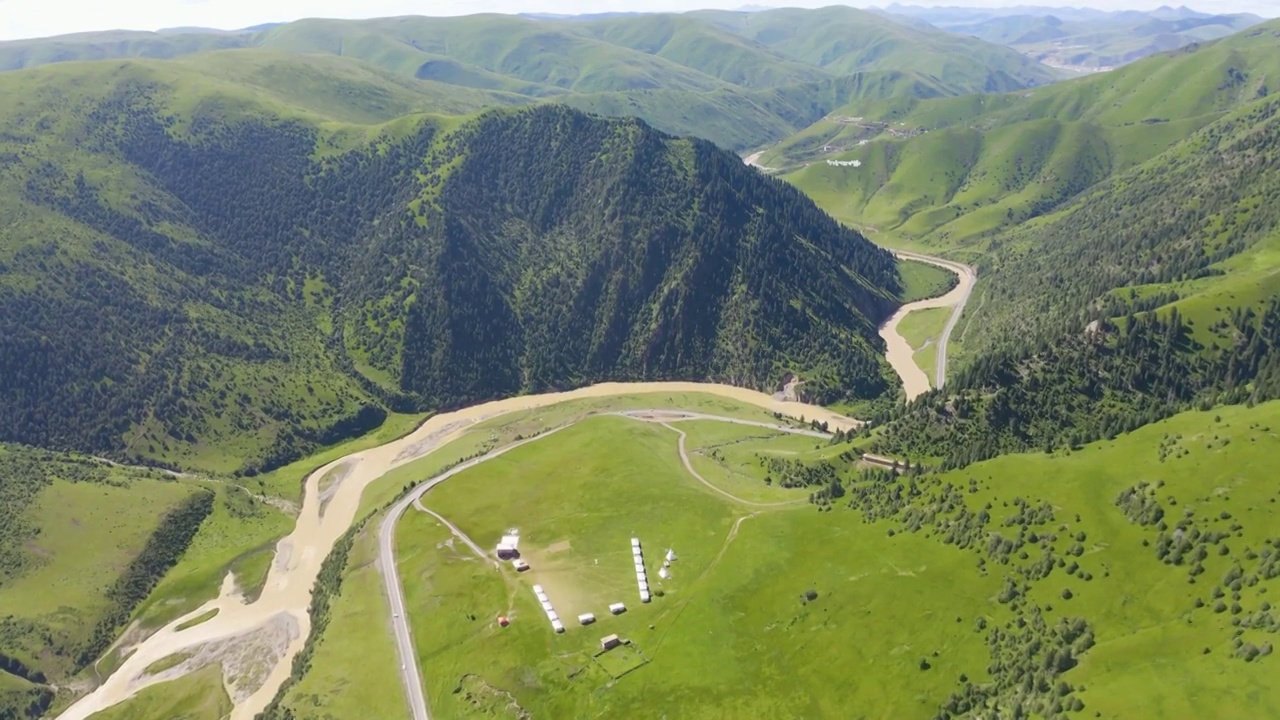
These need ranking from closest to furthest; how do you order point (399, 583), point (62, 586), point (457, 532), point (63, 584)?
point (399, 583), point (457, 532), point (62, 586), point (63, 584)

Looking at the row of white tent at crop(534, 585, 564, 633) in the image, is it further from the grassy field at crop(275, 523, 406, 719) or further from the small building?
the grassy field at crop(275, 523, 406, 719)

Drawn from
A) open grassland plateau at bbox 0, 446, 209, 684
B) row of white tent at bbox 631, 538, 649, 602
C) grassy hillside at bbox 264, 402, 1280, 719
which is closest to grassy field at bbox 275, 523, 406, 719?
grassy hillside at bbox 264, 402, 1280, 719

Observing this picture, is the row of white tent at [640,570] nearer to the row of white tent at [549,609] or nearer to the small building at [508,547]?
the row of white tent at [549,609]

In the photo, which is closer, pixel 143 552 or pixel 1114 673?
pixel 1114 673

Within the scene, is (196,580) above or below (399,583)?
below

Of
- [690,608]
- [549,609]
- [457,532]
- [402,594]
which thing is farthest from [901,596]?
[402,594]

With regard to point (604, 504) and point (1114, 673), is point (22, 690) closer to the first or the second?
point (604, 504)

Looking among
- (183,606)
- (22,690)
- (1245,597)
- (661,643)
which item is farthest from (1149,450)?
(22,690)

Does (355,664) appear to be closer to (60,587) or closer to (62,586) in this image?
(62,586)
